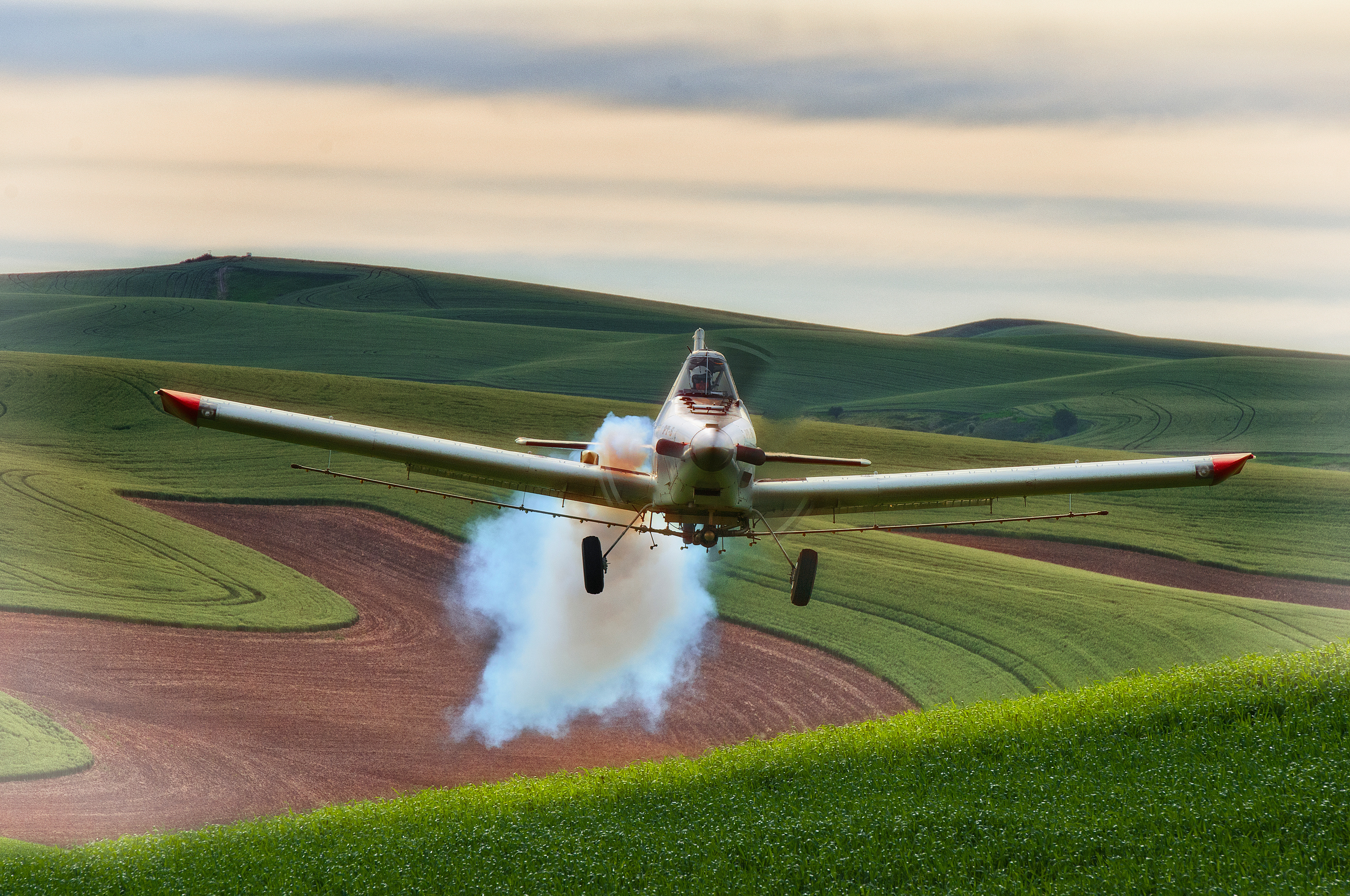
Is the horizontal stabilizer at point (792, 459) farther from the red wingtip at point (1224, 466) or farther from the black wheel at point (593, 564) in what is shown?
the red wingtip at point (1224, 466)

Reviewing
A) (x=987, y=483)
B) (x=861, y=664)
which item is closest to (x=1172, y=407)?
(x=861, y=664)

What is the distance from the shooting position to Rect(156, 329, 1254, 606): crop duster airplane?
26234 mm

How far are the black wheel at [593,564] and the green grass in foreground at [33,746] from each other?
877 inches

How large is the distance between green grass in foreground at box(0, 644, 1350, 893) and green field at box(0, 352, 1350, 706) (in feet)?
31.2

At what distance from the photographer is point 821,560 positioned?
6069cm

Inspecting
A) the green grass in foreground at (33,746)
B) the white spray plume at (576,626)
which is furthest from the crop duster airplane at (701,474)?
Result: the green grass in foreground at (33,746)

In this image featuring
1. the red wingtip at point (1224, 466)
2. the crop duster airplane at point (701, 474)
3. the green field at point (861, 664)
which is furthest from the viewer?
the red wingtip at point (1224, 466)

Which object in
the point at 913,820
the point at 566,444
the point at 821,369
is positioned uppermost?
the point at 821,369

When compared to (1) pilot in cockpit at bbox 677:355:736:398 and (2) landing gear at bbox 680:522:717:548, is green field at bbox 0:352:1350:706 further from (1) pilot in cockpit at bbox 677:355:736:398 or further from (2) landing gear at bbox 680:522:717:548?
(2) landing gear at bbox 680:522:717:548

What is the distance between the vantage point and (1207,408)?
150 meters

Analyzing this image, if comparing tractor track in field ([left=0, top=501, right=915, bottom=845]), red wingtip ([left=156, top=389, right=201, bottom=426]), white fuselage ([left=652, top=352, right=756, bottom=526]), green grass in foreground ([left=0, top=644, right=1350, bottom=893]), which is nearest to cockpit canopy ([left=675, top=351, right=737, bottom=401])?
white fuselage ([left=652, top=352, right=756, bottom=526])

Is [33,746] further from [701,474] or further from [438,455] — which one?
[701,474]

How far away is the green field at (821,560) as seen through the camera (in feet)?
157

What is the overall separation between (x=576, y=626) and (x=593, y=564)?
23.2 m
